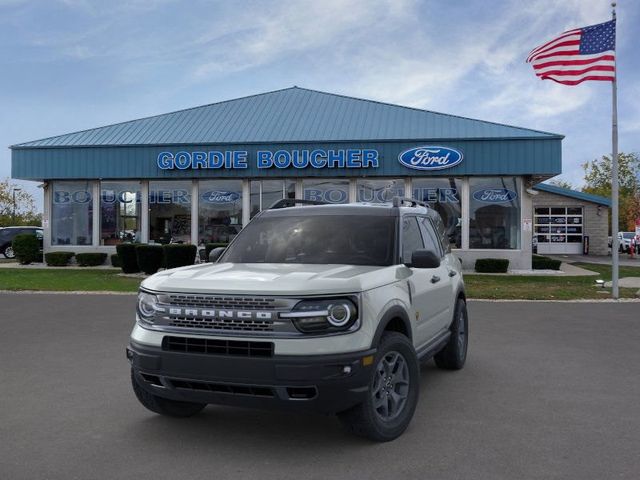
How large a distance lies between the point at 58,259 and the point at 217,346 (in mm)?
23171

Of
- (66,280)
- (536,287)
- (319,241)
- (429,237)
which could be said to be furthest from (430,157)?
(319,241)

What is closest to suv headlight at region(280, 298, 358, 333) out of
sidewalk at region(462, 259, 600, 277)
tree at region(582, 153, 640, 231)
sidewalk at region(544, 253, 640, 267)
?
sidewalk at region(462, 259, 600, 277)

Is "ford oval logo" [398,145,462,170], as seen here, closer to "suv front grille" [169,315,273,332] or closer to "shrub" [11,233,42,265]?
"shrub" [11,233,42,265]

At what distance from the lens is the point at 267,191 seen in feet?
82.2

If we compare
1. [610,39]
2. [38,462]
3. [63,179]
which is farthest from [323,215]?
[63,179]

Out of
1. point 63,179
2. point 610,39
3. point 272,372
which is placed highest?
point 610,39

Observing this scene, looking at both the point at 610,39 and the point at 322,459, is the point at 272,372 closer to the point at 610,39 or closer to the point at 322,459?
the point at 322,459

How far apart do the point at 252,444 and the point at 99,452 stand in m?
1.11

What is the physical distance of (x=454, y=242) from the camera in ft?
78.2

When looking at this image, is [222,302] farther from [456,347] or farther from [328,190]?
[328,190]

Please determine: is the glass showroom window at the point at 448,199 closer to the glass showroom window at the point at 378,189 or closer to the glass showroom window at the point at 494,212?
the glass showroom window at the point at 494,212

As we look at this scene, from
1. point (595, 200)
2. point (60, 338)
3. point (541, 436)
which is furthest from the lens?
point (595, 200)

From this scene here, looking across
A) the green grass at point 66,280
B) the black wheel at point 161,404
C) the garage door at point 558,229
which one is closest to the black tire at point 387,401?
the black wheel at point 161,404

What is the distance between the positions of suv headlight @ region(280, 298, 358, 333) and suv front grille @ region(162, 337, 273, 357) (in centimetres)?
26
